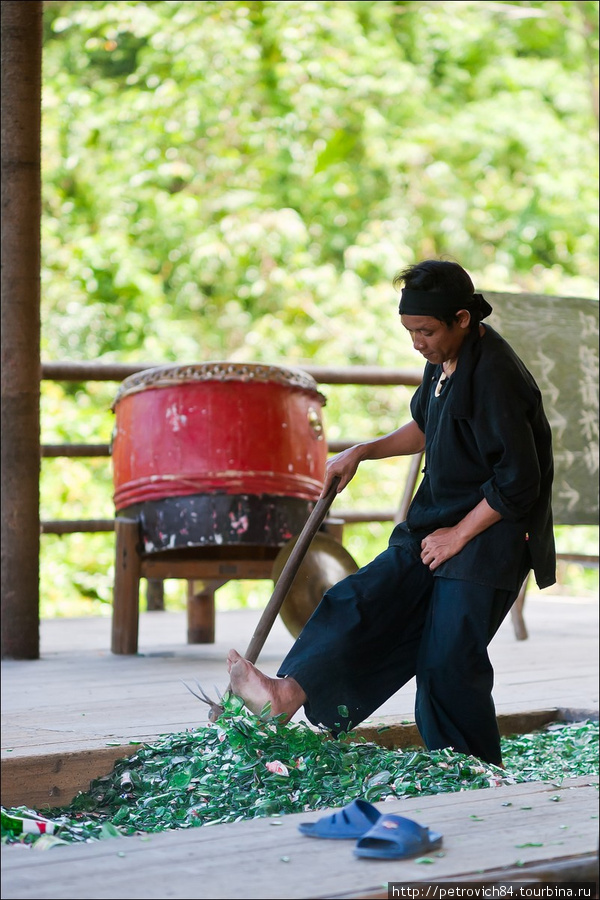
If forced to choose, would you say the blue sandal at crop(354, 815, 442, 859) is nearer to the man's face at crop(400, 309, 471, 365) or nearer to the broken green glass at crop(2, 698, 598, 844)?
the broken green glass at crop(2, 698, 598, 844)

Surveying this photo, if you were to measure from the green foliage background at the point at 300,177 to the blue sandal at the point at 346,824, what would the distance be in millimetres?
7077

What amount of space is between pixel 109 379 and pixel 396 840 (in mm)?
3376

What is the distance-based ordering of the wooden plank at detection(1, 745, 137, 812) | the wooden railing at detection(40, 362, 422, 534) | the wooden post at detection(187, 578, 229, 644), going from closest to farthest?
the wooden plank at detection(1, 745, 137, 812), the wooden post at detection(187, 578, 229, 644), the wooden railing at detection(40, 362, 422, 534)

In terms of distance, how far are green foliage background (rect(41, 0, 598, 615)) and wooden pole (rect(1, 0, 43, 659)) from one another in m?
4.87

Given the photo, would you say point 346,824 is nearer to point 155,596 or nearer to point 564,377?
point 564,377

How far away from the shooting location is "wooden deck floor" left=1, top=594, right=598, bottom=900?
1.21 meters

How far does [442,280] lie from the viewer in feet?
6.67

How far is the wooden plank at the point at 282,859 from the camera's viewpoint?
1177 mm

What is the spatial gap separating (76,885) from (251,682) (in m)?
0.86

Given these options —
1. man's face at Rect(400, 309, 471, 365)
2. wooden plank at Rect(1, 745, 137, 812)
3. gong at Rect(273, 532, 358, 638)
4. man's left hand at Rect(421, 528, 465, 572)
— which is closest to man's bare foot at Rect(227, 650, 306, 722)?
wooden plank at Rect(1, 745, 137, 812)

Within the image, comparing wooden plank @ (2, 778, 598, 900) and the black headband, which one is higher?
the black headband

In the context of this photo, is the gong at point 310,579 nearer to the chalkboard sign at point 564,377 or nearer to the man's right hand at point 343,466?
the chalkboard sign at point 564,377

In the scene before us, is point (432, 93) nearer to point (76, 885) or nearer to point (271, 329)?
point (271, 329)

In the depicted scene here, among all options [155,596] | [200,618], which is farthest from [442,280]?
[155,596]
